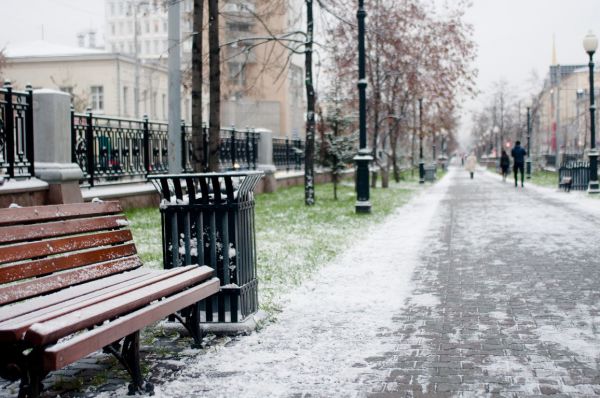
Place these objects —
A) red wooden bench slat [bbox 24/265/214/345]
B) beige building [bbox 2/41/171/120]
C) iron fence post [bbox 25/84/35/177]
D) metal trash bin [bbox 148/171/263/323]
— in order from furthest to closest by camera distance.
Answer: beige building [bbox 2/41/171/120] → iron fence post [bbox 25/84/35/177] → metal trash bin [bbox 148/171/263/323] → red wooden bench slat [bbox 24/265/214/345]

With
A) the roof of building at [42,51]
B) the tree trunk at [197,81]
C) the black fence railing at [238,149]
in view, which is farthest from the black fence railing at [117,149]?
the roof of building at [42,51]

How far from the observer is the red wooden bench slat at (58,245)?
4156mm

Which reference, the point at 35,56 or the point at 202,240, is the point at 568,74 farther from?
the point at 202,240

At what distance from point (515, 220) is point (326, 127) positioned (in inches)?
346

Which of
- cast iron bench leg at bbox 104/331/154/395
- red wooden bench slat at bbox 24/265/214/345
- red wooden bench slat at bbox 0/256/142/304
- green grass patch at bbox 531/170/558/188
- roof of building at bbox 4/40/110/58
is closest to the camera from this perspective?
red wooden bench slat at bbox 24/265/214/345

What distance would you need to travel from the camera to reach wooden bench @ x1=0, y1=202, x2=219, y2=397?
3.51 metres

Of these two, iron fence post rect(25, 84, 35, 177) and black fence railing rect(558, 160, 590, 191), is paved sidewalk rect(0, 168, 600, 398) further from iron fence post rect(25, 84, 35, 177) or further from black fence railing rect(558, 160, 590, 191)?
black fence railing rect(558, 160, 590, 191)

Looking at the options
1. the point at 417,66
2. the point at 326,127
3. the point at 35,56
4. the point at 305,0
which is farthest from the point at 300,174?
the point at 35,56

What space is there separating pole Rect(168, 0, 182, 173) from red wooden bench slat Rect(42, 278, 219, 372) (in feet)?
16.0

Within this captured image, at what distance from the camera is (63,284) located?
457cm

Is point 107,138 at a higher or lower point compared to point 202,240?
higher

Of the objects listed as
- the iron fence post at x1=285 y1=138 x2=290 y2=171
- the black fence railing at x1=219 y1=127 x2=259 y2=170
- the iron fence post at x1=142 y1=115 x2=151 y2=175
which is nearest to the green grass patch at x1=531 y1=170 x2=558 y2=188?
the iron fence post at x1=285 y1=138 x2=290 y2=171

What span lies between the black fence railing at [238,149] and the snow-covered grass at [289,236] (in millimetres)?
3550

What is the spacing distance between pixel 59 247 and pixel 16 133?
27.3 feet
